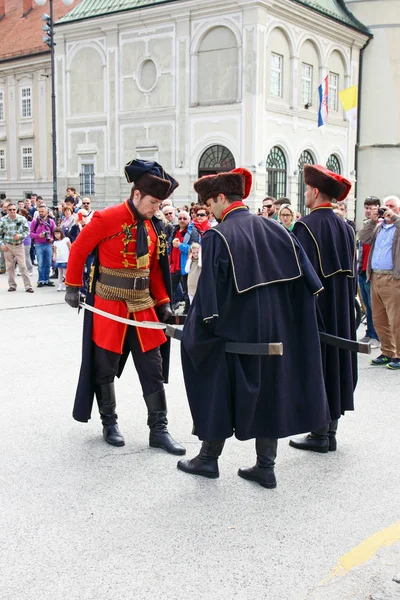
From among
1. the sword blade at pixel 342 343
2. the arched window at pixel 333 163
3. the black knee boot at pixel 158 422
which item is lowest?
the black knee boot at pixel 158 422

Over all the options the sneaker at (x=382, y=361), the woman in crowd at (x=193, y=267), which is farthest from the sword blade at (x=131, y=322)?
the woman in crowd at (x=193, y=267)

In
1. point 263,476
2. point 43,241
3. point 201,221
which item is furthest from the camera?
point 43,241

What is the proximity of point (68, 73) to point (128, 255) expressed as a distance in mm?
28561

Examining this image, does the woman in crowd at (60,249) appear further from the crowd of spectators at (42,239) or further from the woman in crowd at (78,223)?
the woman in crowd at (78,223)

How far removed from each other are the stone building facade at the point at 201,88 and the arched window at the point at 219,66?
4cm

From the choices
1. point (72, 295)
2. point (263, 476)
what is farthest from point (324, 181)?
point (263, 476)

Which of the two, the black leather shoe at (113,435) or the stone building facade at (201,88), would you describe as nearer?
the black leather shoe at (113,435)

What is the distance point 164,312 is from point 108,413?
865 mm

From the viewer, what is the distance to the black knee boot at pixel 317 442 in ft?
16.7

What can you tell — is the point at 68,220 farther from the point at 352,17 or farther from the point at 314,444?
the point at 352,17

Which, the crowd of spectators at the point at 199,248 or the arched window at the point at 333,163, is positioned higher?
the arched window at the point at 333,163

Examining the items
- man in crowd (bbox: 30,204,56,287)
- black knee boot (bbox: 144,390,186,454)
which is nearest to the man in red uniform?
black knee boot (bbox: 144,390,186,454)

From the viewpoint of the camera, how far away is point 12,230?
1476 centimetres

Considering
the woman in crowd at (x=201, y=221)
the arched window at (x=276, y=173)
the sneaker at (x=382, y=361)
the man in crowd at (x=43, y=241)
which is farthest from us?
the arched window at (x=276, y=173)
